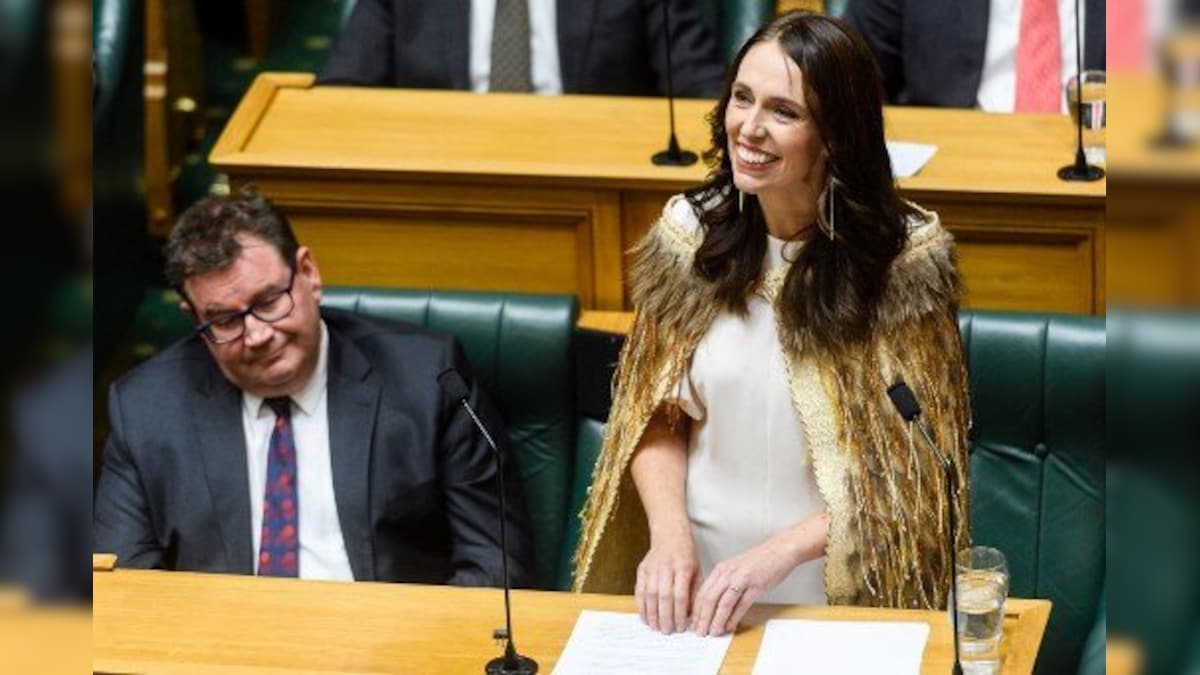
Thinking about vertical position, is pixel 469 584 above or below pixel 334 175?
below

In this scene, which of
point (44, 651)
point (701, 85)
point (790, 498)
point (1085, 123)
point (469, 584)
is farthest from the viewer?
point (701, 85)

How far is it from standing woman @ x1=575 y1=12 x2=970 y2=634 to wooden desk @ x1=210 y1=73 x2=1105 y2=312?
0.77 m

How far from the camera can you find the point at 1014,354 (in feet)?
6.84

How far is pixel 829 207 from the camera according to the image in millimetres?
1588

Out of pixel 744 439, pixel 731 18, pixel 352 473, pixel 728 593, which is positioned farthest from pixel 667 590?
pixel 731 18

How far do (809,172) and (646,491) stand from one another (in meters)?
0.32

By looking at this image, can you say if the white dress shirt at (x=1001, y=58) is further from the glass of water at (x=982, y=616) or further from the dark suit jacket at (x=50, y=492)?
the dark suit jacket at (x=50, y=492)

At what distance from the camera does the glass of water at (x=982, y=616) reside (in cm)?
150

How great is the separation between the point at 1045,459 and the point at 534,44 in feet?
4.15

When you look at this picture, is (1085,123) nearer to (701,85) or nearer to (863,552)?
Answer: (701,85)

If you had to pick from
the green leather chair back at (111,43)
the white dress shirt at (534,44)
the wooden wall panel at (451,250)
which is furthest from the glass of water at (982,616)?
the green leather chair back at (111,43)

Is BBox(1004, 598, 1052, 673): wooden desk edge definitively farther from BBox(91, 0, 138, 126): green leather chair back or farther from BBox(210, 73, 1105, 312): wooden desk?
BBox(91, 0, 138, 126): green leather chair back

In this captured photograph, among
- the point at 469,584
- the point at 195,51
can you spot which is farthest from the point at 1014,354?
the point at 195,51

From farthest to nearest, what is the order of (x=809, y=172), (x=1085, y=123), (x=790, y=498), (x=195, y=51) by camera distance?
(x=195, y=51) < (x=1085, y=123) < (x=790, y=498) < (x=809, y=172)
